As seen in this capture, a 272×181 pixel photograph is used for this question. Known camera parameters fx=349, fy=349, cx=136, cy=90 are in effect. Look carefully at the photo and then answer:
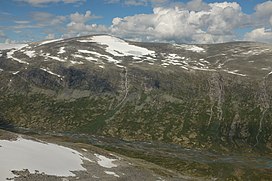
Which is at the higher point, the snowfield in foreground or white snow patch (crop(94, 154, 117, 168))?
the snowfield in foreground

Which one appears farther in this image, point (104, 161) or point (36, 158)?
point (104, 161)

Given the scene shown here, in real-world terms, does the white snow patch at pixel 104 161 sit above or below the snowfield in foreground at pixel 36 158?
below

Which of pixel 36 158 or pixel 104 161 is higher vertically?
pixel 36 158

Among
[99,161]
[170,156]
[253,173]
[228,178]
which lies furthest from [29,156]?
[170,156]

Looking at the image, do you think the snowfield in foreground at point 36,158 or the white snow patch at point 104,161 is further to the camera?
the white snow patch at point 104,161

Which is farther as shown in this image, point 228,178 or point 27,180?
point 228,178

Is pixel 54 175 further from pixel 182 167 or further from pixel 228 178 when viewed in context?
pixel 182 167

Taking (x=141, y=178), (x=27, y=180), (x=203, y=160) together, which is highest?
(x=27, y=180)

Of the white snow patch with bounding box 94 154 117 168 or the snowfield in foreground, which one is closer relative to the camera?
the snowfield in foreground
